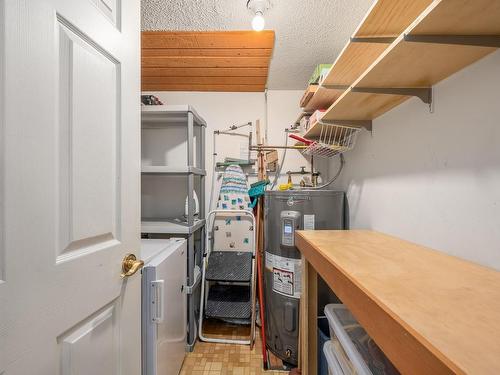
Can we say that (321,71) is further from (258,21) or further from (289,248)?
(289,248)

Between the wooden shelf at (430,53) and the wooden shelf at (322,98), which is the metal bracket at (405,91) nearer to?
the wooden shelf at (430,53)

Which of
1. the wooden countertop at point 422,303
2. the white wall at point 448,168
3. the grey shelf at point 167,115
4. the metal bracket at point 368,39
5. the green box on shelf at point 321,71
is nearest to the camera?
the wooden countertop at point 422,303

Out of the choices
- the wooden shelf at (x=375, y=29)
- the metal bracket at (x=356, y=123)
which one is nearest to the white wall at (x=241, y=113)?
the metal bracket at (x=356, y=123)

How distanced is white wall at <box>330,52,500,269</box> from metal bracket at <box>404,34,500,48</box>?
9 cm

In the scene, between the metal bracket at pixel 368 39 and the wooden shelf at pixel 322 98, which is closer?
the metal bracket at pixel 368 39

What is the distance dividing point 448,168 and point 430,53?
397 millimetres

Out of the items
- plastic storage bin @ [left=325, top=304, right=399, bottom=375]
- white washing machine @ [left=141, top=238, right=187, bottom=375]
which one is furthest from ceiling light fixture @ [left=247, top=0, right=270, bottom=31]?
plastic storage bin @ [left=325, top=304, right=399, bottom=375]

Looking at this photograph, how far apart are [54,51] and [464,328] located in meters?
0.94

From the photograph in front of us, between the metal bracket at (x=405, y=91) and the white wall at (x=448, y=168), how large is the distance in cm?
4

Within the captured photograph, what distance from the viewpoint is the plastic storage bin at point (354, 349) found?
770mm

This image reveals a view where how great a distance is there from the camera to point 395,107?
1.17 metres

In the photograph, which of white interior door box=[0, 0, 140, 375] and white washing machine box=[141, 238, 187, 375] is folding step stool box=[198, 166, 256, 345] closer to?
white washing machine box=[141, 238, 187, 375]

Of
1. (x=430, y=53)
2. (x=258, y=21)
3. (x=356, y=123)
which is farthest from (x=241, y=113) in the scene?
(x=430, y=53)

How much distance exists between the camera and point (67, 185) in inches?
22.1
